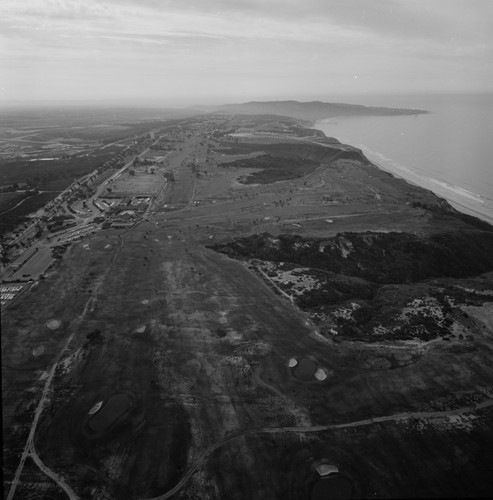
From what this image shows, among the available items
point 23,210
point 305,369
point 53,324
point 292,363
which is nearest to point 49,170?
point 23,210

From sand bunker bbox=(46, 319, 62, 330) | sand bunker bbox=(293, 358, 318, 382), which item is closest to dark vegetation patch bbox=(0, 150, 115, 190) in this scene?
sand bunker bbox=(46, 319, 62, 330)

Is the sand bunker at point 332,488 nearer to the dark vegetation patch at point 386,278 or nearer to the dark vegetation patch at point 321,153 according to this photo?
the dark vegetation patch at point 386,278

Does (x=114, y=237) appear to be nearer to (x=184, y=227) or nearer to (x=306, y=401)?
(x=184, y=227)

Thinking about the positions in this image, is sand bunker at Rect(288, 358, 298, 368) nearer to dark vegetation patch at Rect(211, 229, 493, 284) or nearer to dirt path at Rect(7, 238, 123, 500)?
dirt path at Rect(7, 238, 123, 500)

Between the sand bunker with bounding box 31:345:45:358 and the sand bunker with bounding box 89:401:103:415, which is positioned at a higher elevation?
the sand bunker with bounding box 31:345:45:358

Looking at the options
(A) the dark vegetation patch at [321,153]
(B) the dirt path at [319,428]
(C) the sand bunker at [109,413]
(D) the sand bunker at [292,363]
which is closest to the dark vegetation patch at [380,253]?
(D) the sand bunker at [292,363]

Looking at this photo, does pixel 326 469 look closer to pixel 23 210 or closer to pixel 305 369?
pixel 305 369

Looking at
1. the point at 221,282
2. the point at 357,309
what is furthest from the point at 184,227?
the point at 357,309

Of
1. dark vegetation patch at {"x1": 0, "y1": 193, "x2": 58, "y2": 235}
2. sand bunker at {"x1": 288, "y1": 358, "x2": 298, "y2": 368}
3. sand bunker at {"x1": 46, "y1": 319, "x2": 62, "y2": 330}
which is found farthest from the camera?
dark vegetation patch at {"x1": 0, "y1": 193, "x2": 58, "y2": 235}
